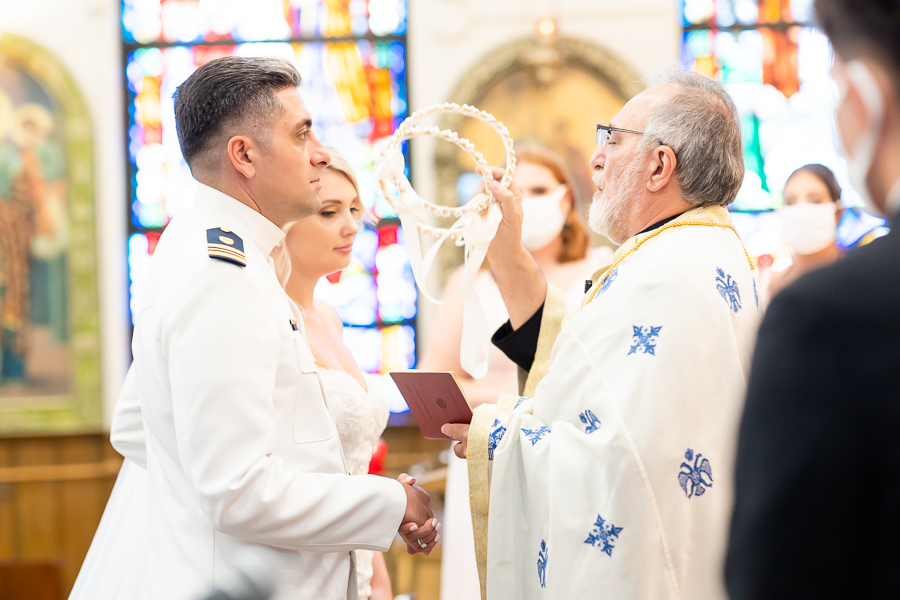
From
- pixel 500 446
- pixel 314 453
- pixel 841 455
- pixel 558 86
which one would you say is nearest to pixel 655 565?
pixel 500 446

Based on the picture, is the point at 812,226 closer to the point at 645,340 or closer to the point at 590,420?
the point at 645,340

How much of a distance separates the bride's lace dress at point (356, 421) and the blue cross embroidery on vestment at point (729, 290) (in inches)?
49.1

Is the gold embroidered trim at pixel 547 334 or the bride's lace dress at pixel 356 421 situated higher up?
the gold embroidered trim at pixel 547 334

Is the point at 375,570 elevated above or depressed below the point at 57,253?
below

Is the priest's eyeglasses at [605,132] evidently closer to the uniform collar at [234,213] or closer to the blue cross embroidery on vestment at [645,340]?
the blue cross embroidery on vestment at [645,340]

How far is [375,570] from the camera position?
116 inches

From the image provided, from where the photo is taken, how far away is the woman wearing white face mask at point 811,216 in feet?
14.4

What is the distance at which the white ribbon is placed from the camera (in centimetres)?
277

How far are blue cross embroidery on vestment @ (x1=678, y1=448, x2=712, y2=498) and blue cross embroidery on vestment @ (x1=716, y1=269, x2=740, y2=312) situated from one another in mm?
411

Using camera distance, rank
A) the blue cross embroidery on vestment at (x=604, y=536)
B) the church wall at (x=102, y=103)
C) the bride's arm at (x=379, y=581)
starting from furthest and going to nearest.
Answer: the church wall at (x=102, y=103), the bride's arm at (x=379, y=581), the blue cross embroidery on vestment at (x=604, y=536)

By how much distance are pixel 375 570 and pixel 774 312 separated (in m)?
2.29

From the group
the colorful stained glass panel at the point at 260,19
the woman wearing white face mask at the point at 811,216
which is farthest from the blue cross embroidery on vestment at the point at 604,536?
the colorful stained glass panel at the point at 260,19

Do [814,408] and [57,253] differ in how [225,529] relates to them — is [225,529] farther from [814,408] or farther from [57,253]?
[57,253]

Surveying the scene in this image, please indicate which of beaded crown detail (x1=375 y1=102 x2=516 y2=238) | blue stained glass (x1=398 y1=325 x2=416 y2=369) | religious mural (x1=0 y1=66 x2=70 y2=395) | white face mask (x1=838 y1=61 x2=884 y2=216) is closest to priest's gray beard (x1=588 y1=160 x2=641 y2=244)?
beaded crown detail (x1=375 y1=102 x2=516 y2=238)
